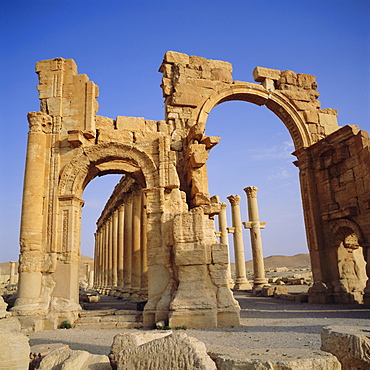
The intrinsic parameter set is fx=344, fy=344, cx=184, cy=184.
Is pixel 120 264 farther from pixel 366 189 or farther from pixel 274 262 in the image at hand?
pixel 274 262

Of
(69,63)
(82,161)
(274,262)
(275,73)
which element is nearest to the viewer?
(82,161)

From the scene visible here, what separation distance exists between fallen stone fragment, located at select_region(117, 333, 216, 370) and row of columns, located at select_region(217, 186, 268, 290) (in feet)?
56.3

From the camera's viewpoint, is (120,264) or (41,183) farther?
(120,264)

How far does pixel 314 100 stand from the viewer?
1473 cm

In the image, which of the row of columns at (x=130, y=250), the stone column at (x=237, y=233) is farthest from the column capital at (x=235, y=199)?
the row of columns at (x=130, y=250)

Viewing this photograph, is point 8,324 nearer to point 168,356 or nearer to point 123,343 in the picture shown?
point 123,343

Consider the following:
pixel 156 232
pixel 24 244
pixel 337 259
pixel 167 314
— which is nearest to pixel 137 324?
pixel 167 314

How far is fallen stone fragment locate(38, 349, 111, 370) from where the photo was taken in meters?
3.57

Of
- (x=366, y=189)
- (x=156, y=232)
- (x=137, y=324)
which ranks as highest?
(x=366, y=189)

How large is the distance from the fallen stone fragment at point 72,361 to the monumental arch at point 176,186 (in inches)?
165

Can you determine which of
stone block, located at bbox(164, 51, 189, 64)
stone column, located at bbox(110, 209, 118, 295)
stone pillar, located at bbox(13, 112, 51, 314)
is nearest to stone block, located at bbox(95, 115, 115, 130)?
stone pillar, located at bbox(13, 112, 51, 314)

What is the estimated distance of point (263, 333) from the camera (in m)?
7.12

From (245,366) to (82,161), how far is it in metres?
8.19

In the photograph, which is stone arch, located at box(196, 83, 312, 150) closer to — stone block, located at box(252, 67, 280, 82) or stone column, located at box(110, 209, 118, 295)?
stone block, located at box(252, 67, 280, 82)
